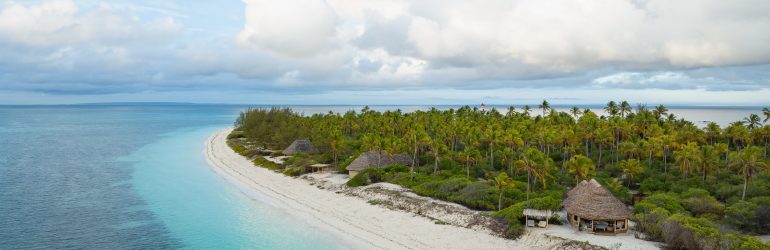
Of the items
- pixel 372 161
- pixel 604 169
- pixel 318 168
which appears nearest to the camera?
pixel 604 169

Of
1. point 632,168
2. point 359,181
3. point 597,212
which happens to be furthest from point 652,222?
point 359,181

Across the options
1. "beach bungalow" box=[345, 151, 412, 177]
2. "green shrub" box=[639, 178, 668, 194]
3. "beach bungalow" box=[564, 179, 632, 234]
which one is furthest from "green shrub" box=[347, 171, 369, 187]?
"green shrub" box=[639, 178, 668, 194]

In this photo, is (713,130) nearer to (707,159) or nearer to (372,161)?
(707,159)

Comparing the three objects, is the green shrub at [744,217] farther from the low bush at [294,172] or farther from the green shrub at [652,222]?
the low bush at [294,172]

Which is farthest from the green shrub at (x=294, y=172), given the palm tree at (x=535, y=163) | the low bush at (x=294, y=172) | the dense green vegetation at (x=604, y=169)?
the palm tree at (x=535, y=163)

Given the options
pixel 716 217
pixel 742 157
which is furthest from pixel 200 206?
pixel 742 157

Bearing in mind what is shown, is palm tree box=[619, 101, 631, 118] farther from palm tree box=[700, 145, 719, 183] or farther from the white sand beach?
the white sand beach

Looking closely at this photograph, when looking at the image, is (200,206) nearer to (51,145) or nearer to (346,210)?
(346,210)
